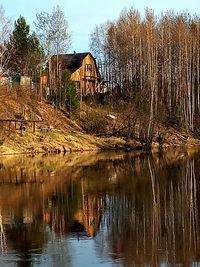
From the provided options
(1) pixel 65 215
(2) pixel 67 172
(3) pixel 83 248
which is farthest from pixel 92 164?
(3) pixel 83 248

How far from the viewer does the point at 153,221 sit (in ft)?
56.6

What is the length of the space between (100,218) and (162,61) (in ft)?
195

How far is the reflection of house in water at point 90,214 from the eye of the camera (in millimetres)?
16812

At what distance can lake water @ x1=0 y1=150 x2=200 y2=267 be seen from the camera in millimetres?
13070

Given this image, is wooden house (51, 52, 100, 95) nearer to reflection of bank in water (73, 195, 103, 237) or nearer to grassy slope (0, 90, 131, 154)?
grassy slope (0, 90, 131, 154)

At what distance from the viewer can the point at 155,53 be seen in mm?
71375

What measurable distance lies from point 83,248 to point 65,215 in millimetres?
5163

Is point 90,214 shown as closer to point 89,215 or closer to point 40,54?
point 89,215

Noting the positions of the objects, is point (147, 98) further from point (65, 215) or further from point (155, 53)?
point (65, 215)

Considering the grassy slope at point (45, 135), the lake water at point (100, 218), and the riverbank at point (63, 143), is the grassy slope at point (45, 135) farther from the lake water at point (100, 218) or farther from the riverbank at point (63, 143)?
the lake water at point (100, 218)

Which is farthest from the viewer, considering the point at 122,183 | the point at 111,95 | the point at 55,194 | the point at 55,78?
the point at 111,95

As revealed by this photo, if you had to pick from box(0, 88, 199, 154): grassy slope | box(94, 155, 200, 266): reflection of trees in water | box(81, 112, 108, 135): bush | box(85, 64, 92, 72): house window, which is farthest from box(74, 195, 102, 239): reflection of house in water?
box(85, 64, 92, 72): house window

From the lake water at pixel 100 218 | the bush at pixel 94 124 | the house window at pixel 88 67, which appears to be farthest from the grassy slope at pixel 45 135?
the lake water at pixel 100 218

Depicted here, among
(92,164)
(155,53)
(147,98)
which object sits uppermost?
(155,53)
